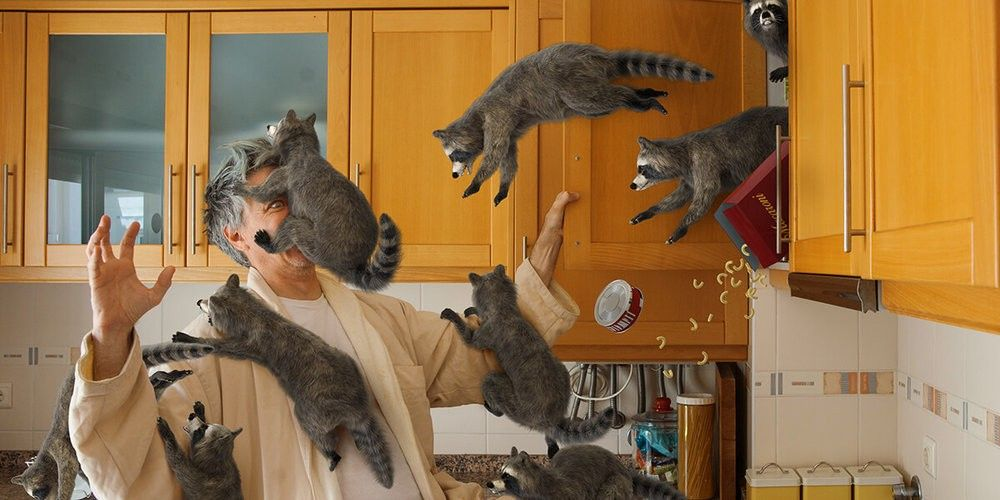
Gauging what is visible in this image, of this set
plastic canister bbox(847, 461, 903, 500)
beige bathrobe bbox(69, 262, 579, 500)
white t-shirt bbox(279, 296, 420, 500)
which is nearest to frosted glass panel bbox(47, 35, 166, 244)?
beige bathrobe bbox(69, 262, 579, 500)

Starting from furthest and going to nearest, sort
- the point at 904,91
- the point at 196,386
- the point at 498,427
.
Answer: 1. the point at 498,427
2. the point at 196,386
3. the point at 904,91

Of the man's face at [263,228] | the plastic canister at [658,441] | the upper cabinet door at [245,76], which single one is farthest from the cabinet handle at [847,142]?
the upper cabinet door at [245,76]

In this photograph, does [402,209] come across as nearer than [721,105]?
No

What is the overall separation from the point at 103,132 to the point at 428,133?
2.95ft

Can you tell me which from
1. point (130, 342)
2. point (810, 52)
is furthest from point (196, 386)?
point (810, 52)

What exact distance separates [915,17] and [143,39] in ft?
6.78

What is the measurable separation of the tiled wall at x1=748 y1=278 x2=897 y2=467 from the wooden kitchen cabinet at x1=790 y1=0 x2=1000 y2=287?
571 millimetres

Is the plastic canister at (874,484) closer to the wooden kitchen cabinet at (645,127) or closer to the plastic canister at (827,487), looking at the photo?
the plastic canister at (827,487)

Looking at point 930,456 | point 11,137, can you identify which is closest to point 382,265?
point 930,456

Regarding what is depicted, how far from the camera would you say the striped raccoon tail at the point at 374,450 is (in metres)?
1.26

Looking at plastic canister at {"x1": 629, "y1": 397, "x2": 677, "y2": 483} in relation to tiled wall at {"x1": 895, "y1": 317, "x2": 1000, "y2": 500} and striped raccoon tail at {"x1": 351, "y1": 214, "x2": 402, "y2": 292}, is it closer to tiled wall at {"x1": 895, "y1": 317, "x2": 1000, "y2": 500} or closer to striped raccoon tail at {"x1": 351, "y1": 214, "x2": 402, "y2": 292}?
tiled wall at {"x1": 895, "y1": 317, "x2": 1000, "y2": 500}

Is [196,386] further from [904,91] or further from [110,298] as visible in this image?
[904,91]

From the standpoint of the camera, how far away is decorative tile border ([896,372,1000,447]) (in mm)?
1695

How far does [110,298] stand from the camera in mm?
1030
